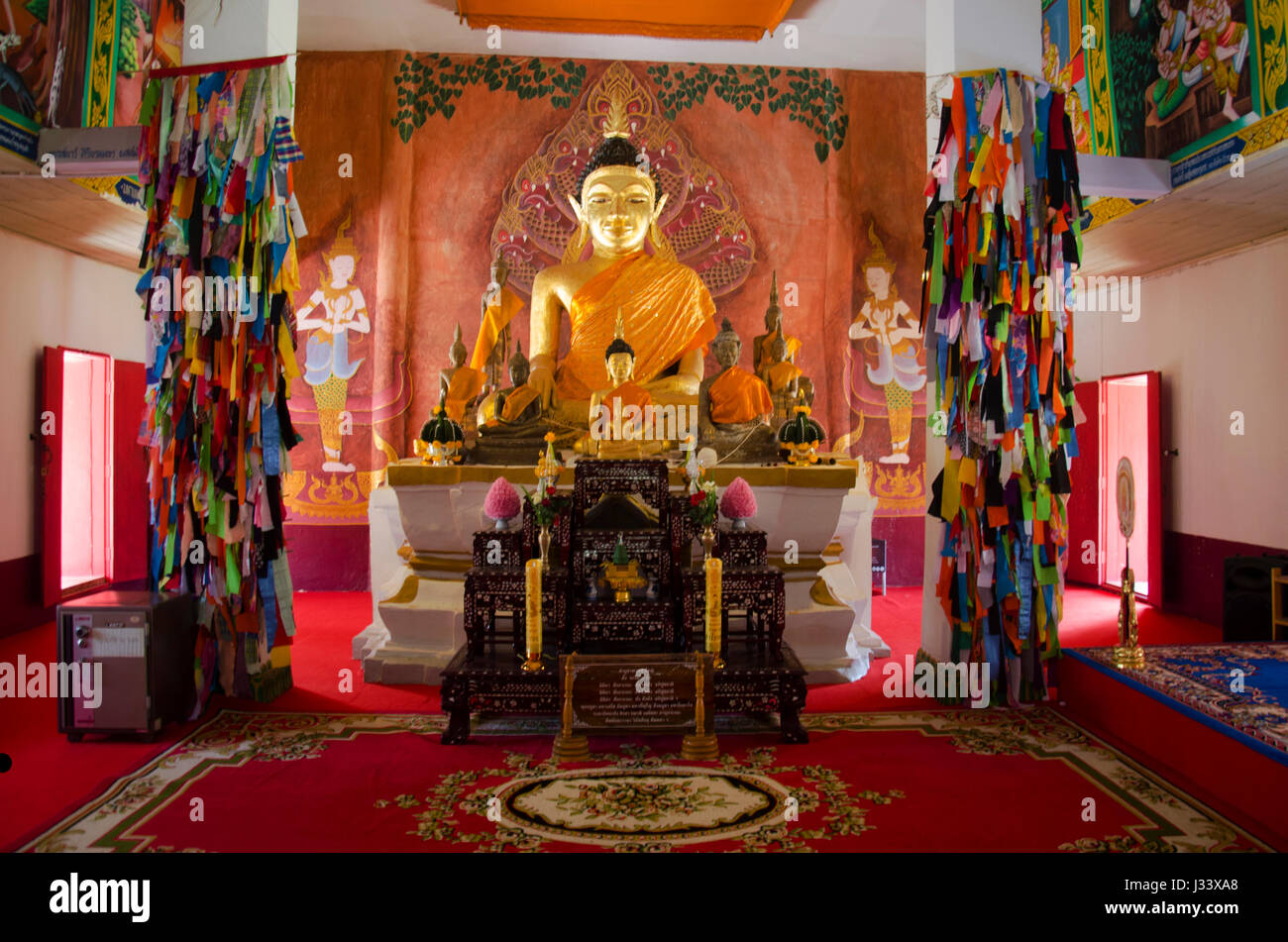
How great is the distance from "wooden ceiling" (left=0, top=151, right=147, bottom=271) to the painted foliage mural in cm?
136

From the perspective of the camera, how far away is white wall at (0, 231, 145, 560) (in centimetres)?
580

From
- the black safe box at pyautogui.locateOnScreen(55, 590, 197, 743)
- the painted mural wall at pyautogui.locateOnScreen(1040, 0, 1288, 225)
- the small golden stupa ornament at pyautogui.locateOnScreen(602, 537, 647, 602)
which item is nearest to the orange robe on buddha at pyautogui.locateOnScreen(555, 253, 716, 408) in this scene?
the small golden stupa ornament at pyautogui.locateOnScreen(602, 537, 647, 602)

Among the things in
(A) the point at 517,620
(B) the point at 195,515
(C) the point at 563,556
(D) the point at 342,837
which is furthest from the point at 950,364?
(B) the point at 195,515

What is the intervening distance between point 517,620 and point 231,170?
8.01ft

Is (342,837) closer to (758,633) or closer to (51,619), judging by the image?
(758,633)

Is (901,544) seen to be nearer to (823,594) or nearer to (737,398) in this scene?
(737,398)

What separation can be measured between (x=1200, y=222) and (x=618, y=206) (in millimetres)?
3704

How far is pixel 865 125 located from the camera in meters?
7.43

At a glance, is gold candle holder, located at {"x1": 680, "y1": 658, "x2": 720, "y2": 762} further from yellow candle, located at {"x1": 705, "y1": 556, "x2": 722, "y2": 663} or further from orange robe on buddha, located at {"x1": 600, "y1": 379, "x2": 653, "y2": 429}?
orange robe on buddha, located at {"x1": 600, "y1": 379, "x2": 653, "y2": 429}

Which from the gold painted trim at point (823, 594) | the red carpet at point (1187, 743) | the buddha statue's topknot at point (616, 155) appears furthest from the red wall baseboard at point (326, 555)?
the red carpet at point (1187, 743)

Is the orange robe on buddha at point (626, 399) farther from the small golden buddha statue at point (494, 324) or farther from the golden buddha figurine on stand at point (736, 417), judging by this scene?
the small golden buddha statue at point (494, 324)

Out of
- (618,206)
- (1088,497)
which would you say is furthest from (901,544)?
(618,206)

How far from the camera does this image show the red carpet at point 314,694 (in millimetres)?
3156

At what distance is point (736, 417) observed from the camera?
5.62 meters
